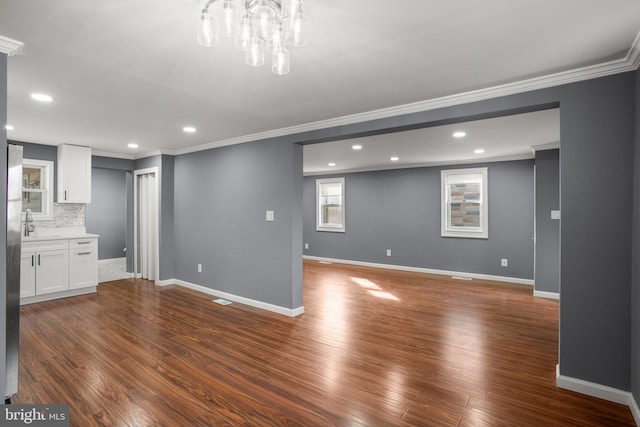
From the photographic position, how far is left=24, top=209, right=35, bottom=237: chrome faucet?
4.89m

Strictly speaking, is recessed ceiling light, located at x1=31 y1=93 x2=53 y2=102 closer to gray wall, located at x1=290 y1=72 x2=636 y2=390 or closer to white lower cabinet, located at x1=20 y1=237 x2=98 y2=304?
white lower cabinet, located at x1=20 y1=237 x2=98 y2=304

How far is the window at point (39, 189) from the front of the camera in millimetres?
5141

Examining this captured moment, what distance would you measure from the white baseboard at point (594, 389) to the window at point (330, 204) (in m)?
6.14

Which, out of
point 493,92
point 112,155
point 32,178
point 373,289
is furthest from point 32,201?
point 493,92

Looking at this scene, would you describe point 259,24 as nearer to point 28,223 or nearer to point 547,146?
point 547,146

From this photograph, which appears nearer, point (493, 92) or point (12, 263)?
point (12, 263)

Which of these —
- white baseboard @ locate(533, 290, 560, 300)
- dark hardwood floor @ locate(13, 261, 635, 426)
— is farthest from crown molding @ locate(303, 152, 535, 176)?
dark hardwood floor @ locate(13, 261, 635, 426)

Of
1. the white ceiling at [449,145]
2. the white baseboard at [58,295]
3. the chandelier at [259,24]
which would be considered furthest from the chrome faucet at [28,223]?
the chandelier at [259,24]

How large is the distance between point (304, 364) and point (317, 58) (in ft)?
8.15

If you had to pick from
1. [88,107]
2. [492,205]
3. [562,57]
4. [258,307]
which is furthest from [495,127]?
[88,107]

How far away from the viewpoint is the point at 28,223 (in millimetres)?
4945

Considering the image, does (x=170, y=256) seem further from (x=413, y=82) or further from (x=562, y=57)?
(x=562, y=57)

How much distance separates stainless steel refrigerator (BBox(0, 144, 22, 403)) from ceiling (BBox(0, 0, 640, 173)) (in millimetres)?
774

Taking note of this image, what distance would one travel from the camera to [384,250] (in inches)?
299
